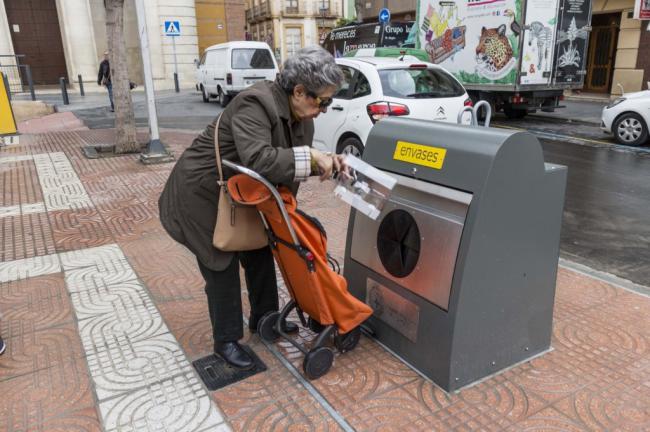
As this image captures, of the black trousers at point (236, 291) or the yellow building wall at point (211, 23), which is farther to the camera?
the yellow building wall at point (211, 23)

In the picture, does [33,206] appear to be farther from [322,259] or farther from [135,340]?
[322,259]

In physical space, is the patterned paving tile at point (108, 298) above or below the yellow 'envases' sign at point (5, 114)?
below

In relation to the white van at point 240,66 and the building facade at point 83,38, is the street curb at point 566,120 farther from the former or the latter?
the building facade at point 83,38

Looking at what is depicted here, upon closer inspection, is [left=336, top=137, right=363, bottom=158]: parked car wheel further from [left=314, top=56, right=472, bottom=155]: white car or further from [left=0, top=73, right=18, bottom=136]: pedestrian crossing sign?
[left=0, top=73, right=18, bottom=136]: pedestrian crossing sign

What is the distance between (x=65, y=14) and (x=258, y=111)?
25.8 m

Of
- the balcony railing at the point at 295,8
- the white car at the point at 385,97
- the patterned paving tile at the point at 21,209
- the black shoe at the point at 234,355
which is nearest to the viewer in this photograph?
the black shoe at the point at 234,355

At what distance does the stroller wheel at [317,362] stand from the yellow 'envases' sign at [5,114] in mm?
7527

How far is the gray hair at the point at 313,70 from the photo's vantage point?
2500 millimetres

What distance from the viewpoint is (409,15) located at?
31062 mm

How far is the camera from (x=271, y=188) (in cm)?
247

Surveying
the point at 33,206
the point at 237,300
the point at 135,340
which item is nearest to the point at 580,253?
the point at 237,300

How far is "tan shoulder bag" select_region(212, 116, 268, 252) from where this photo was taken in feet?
8.77

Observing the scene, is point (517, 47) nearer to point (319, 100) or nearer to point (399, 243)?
point (399, 243)

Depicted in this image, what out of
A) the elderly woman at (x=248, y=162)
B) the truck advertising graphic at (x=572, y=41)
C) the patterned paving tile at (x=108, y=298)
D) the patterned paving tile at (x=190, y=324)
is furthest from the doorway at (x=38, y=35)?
the elderly woman at (x=248, y=162)
